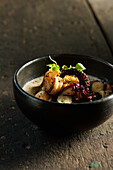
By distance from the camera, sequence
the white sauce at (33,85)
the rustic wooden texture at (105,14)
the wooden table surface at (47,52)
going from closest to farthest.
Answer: the wooden table surface at (47,52) < the white sauce at (33,85) < the rustic wooden texture at (105,14)

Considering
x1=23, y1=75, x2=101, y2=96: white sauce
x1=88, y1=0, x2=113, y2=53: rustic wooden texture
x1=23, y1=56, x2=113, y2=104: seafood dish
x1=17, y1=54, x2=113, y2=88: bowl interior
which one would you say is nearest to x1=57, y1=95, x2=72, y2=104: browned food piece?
x1=23, y1=56, x2=113, y2=104: seafood dish

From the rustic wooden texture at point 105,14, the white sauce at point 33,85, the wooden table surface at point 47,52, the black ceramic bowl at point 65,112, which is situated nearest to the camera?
the black ceramic bowl at point 65,112

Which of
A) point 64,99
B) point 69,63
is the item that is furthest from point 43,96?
point 69,63

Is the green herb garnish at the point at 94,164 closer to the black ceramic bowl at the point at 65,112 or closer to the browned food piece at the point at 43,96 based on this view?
the black ceramic bowl at the point at 65,112

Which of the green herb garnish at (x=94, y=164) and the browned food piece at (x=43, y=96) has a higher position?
the browned food piece at (x=43, y=96)

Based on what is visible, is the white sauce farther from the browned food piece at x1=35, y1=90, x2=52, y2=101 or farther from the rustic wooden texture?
the rustic wooden texture

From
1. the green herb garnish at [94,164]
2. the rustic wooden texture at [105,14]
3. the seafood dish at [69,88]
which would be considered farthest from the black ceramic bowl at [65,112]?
the rustic wooden texture at [105,14]

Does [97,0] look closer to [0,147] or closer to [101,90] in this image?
[101,90]
